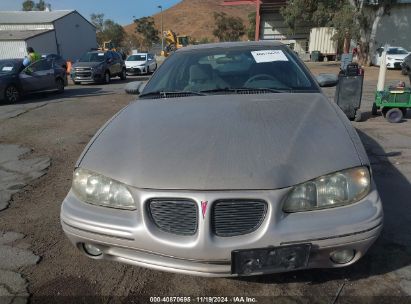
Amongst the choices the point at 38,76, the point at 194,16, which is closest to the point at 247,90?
the point at 38,76

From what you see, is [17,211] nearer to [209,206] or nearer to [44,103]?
[209,206]

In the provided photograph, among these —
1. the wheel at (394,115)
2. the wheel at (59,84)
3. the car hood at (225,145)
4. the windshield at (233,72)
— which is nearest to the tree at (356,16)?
the wheel at (59,84)

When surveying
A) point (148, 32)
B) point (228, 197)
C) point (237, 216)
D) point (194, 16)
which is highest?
point (194, 16)

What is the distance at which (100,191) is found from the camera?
213 cm

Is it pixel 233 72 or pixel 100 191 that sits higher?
pixel 233 72

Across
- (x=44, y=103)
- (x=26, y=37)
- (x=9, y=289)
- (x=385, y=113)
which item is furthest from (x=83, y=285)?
(x=26, y=37)

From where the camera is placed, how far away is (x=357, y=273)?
7.95 feet

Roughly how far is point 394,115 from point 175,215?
6729mm

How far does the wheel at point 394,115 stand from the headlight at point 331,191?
19.5 ft

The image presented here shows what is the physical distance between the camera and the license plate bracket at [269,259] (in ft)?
6.09

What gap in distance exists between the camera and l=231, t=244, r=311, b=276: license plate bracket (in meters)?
1.86

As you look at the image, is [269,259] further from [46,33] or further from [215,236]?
[46,33]

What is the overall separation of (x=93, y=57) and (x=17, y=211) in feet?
53.4

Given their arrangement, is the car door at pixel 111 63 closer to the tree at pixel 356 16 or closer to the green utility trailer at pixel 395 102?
the green utility trailer at pixel 395 102
